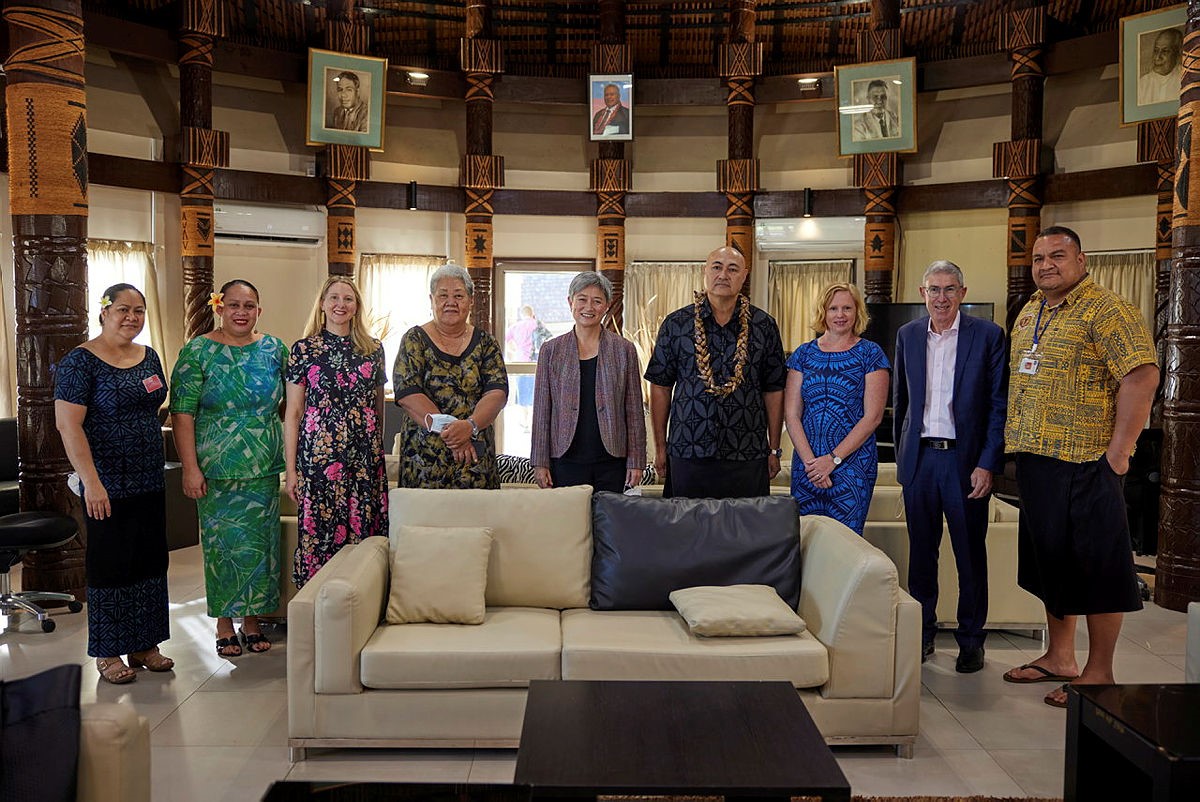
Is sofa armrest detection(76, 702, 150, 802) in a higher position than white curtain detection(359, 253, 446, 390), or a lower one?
lower

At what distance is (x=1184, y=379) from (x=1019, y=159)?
471cm

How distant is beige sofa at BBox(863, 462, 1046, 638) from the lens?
15.7 feet

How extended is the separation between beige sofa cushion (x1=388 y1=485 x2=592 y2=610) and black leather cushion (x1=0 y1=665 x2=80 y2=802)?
195 centimetres

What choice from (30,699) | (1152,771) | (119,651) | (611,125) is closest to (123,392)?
(119,651)

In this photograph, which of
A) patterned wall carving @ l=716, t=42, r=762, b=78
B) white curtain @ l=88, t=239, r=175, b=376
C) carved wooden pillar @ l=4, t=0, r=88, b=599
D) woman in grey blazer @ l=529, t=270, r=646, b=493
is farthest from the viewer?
patterned wall carving @ l=716, t=42, r=762, b=78

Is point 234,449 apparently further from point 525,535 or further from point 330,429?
point 525,535

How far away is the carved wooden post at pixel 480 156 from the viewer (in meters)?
10.3

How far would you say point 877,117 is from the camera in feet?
33.1

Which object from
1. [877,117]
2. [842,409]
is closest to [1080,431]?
[842,409]

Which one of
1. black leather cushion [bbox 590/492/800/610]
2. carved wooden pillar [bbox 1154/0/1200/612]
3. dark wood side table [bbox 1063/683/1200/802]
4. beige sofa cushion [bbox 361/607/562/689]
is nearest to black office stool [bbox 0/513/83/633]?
beige sofa cushion [bbox 361/607/562/689]

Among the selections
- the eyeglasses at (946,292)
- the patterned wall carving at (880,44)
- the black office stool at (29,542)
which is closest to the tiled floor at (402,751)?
the black office stool at (29,542)

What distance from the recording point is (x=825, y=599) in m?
3.64

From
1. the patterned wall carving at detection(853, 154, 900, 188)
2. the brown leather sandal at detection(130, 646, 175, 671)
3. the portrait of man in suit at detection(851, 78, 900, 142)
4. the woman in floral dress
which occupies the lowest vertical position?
the brown leather sandal at detection(130, 646, 175, 671)

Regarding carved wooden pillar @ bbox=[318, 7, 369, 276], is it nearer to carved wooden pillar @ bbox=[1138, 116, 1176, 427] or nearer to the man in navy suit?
the man in navy suit
